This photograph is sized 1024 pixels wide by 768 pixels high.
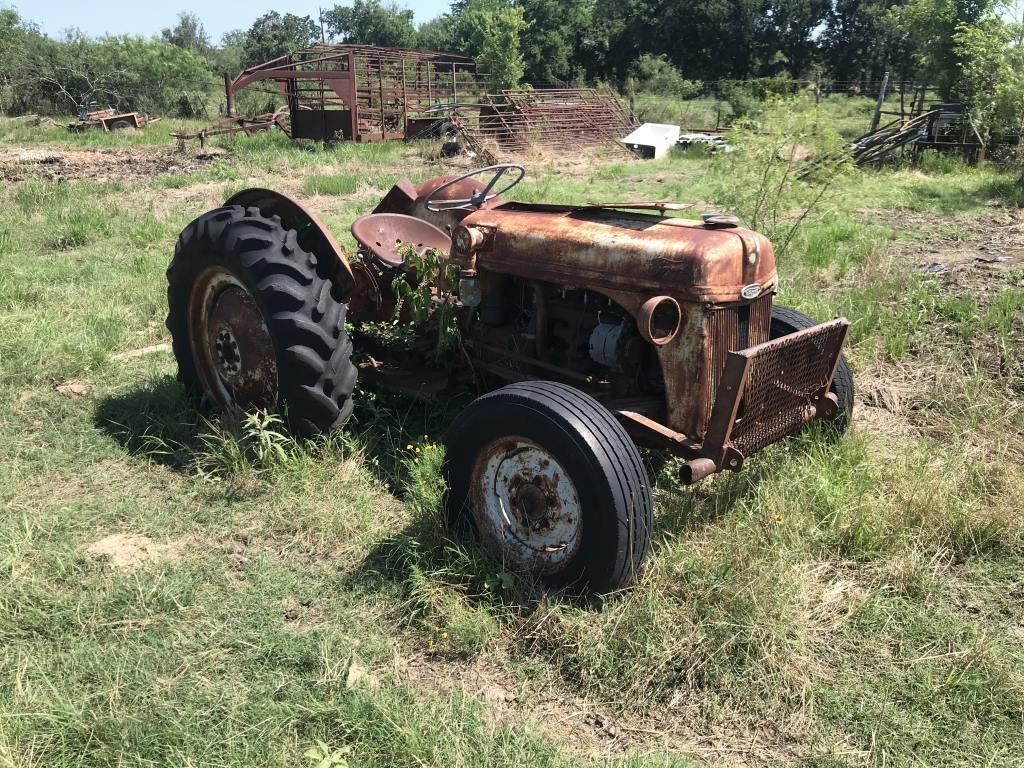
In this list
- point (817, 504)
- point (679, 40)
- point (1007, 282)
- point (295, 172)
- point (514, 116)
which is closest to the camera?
point (817, 504)

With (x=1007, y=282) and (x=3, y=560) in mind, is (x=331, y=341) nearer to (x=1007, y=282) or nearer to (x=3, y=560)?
(x=3, y=560)

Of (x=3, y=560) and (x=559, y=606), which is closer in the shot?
(x=559, y=606)

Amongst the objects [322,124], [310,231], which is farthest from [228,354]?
[322,124]

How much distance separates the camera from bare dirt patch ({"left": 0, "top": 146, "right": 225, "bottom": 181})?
1359cm

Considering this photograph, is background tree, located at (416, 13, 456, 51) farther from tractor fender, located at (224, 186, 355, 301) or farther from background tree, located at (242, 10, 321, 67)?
tractor fender, located at (224, 186, 355, 301)

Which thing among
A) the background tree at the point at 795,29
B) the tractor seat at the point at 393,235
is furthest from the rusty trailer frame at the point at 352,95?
the background tree at the point at 795,29

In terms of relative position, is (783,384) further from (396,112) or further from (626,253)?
(396,112)

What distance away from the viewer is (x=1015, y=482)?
358cm

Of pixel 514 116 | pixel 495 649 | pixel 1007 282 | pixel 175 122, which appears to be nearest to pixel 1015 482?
pixel 495 649

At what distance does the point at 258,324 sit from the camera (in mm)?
4188

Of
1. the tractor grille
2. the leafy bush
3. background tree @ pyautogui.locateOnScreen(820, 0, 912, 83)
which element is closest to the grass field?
the tractor grille

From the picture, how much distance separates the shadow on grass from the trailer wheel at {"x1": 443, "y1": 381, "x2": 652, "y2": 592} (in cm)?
180

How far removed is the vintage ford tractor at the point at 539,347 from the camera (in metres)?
2.98

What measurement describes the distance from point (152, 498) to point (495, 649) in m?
2.02
